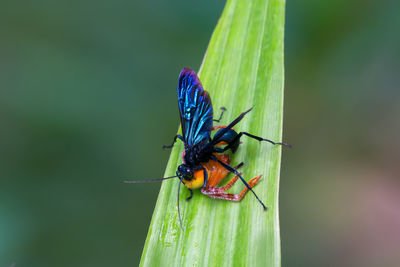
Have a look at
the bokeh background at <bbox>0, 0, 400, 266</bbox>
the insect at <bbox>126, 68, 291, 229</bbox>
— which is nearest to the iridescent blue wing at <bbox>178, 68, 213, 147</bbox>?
the insect at <bbox>126, 68, 291, 229</bbox>

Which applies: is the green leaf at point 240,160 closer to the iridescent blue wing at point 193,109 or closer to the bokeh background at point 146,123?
the iridescent blue wing at point 193,109

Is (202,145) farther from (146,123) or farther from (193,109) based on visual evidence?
(146,123)

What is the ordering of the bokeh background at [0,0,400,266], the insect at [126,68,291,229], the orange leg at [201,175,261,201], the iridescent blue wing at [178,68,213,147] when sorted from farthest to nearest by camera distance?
the bokeh background at [0,0,400,266], the iridescent blue wing at [178,68,213,147], the insect at [126,68,291,229], the orange leg at [201,175,261,201]

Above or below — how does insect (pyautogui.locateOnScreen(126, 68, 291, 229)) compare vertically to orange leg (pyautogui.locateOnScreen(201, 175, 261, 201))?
above

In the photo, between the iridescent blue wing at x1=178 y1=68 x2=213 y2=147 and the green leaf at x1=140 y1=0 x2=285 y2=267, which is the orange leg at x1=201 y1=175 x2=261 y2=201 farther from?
the iridescent blue wing at x1=178 y1=68 x2=213 y2=147

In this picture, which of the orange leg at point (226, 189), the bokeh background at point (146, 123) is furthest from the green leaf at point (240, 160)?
the bokeh background at point (146, 123)

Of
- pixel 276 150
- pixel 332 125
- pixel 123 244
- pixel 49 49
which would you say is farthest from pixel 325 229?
pixel 49 49

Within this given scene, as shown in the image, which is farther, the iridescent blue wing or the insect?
the iridescent blue wing

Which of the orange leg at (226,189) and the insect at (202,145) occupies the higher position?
the insect at (202,145)
